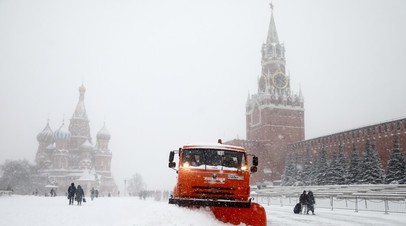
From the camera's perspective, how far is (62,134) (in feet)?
291

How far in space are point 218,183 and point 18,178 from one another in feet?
264

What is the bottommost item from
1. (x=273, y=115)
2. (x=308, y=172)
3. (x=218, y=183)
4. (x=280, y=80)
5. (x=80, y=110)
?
(x=218, y=183)

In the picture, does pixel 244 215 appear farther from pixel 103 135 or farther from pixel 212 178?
pixel 103 135

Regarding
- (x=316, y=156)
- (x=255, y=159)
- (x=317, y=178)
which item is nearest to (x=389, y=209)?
(x=255, y=159)

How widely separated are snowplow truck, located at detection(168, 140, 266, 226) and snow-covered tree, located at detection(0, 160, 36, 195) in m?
78.0

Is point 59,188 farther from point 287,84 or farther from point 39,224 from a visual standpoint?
point 39,224

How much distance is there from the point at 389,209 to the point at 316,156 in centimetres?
5124

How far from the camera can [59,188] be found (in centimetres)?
8075

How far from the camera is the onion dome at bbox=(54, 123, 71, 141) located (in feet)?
288

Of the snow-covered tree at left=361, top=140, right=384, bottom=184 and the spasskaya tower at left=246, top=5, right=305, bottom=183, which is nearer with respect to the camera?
the snow-covered tree at left=361, top=140, right=384, bottom=184

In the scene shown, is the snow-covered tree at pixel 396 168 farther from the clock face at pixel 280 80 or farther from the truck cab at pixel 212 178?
the clock face at pixel 280 80

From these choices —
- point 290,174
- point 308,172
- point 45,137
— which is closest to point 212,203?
point 308,172

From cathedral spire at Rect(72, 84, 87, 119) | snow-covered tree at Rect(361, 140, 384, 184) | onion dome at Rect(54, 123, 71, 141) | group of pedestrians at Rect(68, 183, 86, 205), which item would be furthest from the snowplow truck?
cathedral spire at Rect(72, 84, 87, 119)

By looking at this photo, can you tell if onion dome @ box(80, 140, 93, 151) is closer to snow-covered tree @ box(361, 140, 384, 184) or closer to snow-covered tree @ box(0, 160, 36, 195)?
snow-covered tree @ box(0, 160, 36, 195)
